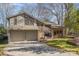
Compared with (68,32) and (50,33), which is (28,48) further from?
(68,32)

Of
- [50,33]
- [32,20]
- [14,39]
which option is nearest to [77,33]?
[50,33]

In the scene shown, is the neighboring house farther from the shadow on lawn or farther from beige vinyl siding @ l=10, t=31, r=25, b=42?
the shadow on lawn

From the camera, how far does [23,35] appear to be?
3.39 m

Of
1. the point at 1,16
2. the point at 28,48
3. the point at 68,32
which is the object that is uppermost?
the point at 1,16

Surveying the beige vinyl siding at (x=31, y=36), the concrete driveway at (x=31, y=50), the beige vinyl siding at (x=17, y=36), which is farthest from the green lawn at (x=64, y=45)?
the beige vinyl siding at (x=17, y=36)

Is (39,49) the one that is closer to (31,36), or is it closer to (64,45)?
(31,36)

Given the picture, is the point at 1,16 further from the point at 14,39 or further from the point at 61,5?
the point at 61,5

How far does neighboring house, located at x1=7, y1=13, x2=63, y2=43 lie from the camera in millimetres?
3365

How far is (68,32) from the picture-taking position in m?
3.36

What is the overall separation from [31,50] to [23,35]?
221mm

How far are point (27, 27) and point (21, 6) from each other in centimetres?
28

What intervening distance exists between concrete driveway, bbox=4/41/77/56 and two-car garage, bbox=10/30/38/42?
5 centimetres

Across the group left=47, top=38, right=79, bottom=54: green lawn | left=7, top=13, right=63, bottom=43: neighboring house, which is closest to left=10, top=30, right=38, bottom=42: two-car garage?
left=7, top=13, right=63, bottom=43: neighboring house

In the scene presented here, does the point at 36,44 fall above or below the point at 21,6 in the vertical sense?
below
